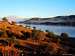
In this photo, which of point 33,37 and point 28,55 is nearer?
point 28,55

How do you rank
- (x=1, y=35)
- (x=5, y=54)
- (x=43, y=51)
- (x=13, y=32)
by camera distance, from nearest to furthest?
1. (x=5, y=54)
2. (x=43, y=51)
3. (x=1, y=35)
4. (x=13, y=32)

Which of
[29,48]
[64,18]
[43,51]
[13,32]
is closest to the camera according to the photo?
[43,51]

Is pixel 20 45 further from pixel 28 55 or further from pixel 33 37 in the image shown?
pixel 33 37

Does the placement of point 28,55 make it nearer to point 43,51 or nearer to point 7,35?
point 43,51

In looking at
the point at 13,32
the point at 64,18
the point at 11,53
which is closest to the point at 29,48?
the point at 11,53

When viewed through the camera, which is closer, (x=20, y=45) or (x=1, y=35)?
(x=20, y=45)

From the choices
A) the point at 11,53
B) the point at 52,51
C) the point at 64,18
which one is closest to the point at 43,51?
the point at 52,51

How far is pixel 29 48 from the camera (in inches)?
1152

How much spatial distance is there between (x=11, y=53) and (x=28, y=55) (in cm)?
369

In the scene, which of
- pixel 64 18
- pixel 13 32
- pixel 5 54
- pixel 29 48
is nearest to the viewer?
pixel 5 54

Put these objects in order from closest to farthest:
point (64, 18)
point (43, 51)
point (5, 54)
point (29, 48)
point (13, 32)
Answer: point (5, 54) → point (43, 51) → point (29, 48) → point (13, 32) → point (64, 18)

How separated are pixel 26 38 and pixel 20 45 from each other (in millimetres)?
7751

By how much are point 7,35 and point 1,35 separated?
0.98m

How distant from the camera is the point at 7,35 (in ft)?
122
